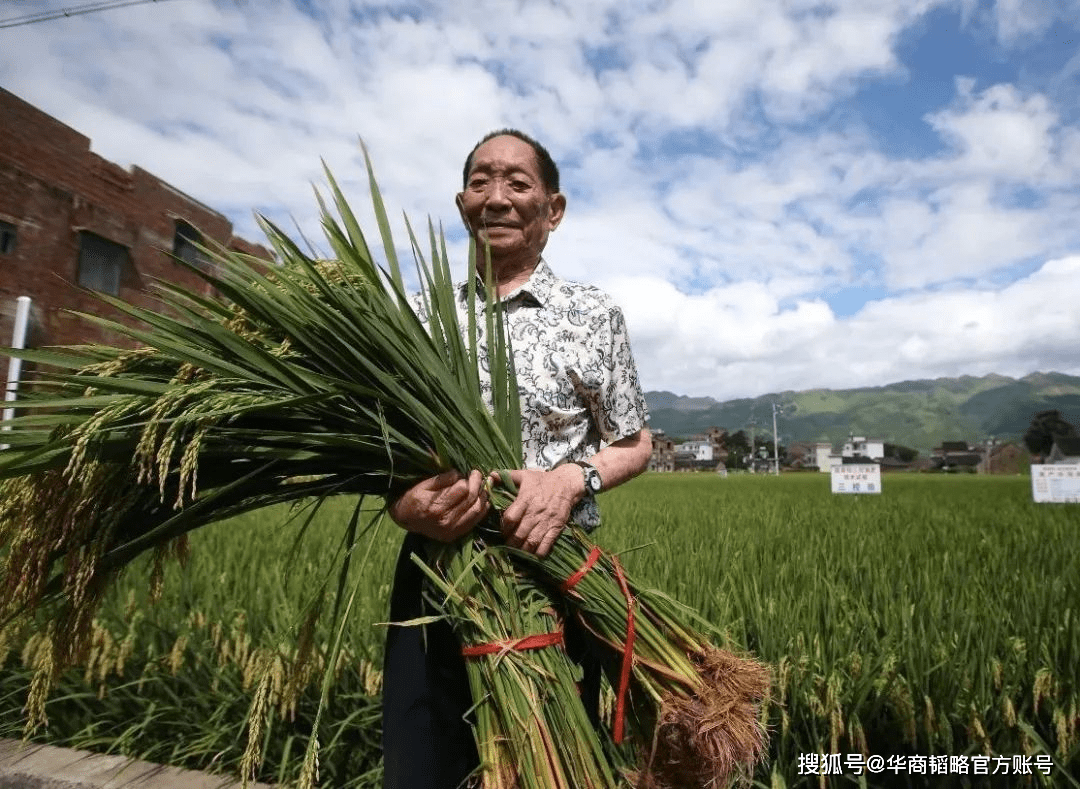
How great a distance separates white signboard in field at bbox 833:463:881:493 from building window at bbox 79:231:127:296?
46.0 ft

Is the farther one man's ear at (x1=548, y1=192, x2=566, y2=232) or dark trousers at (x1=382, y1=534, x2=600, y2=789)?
man's ear at (x1=548, y1=192, x2=566, y2=232)

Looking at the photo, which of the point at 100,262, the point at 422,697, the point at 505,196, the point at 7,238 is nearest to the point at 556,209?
the point at 505,196

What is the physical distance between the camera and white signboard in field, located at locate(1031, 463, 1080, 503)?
33.1ft

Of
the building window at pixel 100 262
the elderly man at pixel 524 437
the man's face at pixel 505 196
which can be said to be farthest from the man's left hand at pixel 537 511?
the building window at pixel 100 262

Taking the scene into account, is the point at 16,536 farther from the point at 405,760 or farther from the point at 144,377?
the point at 405,760

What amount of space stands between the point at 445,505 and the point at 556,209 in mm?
712

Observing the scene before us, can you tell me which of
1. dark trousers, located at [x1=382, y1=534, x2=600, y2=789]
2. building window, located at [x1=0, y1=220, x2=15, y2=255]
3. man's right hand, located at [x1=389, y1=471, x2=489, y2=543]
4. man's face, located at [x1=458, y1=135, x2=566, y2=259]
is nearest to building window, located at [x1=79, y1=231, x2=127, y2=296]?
building window, located at [x1=0, y1=220, x2=15, y2=255]

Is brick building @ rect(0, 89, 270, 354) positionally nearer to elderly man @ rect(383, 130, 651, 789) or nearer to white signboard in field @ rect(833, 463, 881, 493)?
elderly man @ rect(383, 130, 651, 789)

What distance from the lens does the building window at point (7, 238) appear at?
1101cm

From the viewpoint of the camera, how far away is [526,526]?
1034 mm

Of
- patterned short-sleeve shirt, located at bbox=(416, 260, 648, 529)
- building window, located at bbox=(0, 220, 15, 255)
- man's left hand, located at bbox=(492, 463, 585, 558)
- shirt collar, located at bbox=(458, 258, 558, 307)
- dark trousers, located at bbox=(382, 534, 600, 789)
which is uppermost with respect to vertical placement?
building window, located at bbox=(0, 220, 15, 255)

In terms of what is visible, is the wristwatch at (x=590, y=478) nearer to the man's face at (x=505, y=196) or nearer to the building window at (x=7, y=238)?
the man's face at (x=505, y=196)

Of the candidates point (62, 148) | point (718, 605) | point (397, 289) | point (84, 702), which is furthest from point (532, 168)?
point (62, 148)

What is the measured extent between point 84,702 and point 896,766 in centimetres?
261
